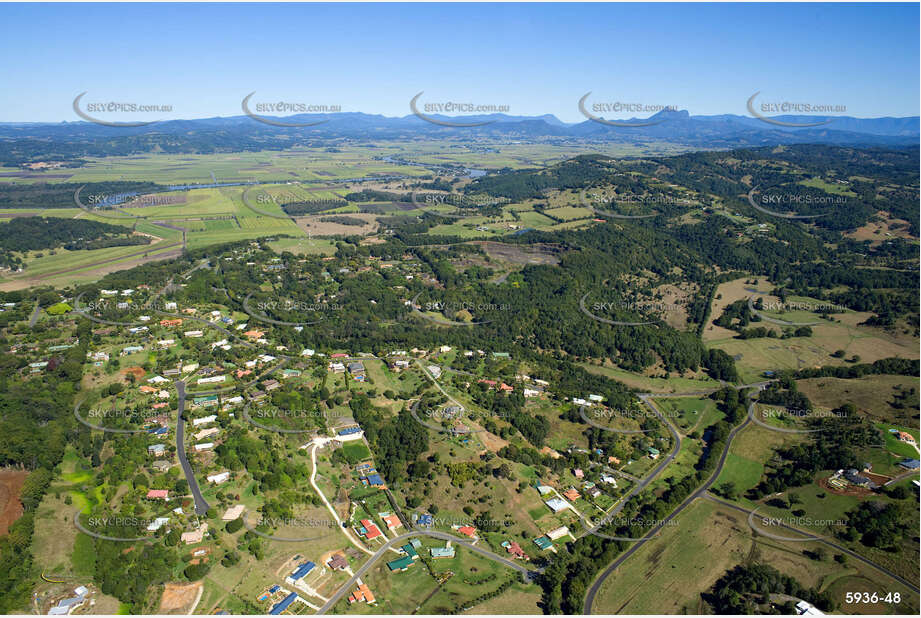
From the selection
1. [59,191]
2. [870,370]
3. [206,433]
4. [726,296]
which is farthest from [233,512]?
[59,191]

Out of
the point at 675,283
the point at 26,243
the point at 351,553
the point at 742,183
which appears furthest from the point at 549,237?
the point at 26,243

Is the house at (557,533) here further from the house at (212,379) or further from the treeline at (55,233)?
the treeline at (55,233)

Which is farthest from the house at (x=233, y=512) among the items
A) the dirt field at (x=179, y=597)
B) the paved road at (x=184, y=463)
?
the dirt field at (x=179, y=597)

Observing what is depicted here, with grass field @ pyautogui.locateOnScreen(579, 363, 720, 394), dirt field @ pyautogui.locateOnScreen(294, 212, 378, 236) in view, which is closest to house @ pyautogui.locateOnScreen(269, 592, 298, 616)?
grass field @ pyautogui.locateOnScreen(579, 363, 720, 394)

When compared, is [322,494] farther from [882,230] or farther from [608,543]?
[882,230]

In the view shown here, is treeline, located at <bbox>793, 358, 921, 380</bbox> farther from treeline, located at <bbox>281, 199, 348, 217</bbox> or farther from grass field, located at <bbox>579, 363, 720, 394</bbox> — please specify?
treeline, located at <bbox>281, 199, 348, 217</bbox>
